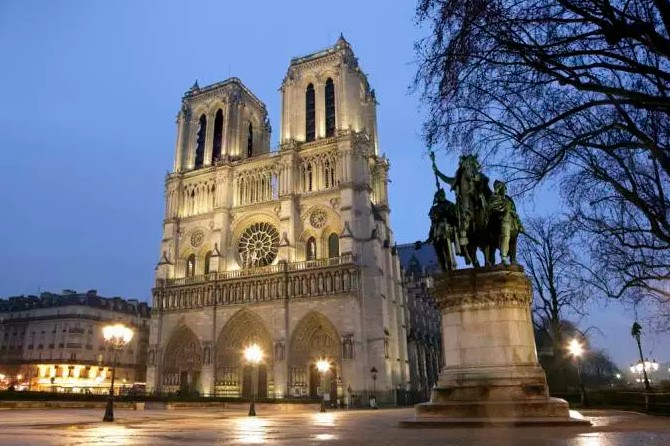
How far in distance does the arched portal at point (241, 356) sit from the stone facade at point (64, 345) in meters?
18.4

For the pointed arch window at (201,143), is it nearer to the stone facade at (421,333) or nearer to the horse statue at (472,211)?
the stone facade at (421,333)

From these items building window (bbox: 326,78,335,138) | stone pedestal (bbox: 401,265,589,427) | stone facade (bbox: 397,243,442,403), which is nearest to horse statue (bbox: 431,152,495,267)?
stone pedestal (bbox: 401,265,589,427)

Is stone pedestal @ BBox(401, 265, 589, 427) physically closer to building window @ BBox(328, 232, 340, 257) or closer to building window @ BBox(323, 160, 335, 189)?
building window @ BBox(328, 232, 340, 257)

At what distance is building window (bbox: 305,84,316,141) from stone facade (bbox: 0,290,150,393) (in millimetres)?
28458

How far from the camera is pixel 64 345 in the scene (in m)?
55.2

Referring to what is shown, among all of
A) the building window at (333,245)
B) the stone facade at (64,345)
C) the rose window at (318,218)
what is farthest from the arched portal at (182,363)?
the rose window at (318,218)

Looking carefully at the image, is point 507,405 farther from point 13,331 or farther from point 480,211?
point 13,331

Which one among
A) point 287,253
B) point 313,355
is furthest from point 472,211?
point 287,253

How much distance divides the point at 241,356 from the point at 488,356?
109 feet

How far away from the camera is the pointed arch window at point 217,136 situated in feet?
163

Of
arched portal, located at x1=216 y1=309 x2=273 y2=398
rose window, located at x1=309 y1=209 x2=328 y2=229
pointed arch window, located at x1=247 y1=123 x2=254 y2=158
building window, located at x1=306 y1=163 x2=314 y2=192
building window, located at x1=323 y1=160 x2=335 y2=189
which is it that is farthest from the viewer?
pointed arch window, located at x1=247 y1=123 x2=254 y2=158

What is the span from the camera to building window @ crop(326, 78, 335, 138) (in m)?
45.2

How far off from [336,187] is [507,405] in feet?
108

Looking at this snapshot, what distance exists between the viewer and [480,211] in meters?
11.7
